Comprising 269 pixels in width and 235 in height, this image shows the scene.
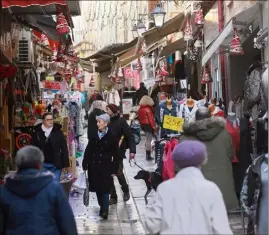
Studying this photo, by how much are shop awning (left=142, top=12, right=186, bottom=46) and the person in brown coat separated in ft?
53.7

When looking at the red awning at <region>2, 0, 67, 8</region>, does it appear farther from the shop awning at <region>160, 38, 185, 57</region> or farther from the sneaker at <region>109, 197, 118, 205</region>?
the shop awning at <region>160, 38, 185, 57</region>

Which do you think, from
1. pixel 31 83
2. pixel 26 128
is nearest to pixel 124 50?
pixel 31 83

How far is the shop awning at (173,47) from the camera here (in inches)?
1032

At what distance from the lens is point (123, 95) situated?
36.3 meters

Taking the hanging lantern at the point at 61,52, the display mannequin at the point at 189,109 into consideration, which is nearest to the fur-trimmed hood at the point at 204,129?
the display mannequin at the point at 189,109

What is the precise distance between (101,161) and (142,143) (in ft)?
45.8

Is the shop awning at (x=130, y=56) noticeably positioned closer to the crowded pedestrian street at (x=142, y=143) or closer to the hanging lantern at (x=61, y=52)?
the crowded pedestrian street at (x=142, y=143)

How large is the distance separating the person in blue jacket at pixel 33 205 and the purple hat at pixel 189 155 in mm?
1117

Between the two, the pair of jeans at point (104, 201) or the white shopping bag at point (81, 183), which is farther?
the white shopping bag at point (81, 183)

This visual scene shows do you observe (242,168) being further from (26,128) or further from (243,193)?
(26,128)

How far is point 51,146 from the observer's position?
1172 centimetres

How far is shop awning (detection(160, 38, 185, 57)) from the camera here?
26219mm

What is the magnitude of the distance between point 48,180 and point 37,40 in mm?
14279

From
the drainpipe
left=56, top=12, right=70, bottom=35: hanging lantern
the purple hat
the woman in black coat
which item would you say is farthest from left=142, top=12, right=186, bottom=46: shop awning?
the purple hat
